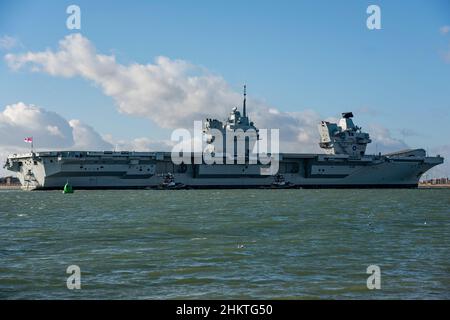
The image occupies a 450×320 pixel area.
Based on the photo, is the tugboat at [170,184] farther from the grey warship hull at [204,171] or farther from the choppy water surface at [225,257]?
the choppy water surface at [225,257]

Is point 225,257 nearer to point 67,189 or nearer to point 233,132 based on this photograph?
point 67,189

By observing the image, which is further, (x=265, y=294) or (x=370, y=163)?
(x=370, y=163)

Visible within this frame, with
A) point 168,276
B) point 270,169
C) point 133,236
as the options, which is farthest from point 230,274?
point 270,169

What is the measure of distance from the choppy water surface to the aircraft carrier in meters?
30.9

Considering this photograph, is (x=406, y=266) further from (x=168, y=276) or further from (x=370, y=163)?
(x=370, y=163)

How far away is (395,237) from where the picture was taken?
17.8 m

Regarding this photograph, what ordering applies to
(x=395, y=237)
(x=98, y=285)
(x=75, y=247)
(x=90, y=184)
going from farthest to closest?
(x=90, y=184) < (x=395, y=237) < (x=75, y=247) < (x=98, y=285)

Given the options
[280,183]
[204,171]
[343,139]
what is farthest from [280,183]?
[343,139]

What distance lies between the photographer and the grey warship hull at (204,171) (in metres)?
54.0

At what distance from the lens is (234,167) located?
196 ft

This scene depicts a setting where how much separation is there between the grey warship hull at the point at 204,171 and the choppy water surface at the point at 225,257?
30.5 m

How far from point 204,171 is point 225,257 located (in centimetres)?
4469

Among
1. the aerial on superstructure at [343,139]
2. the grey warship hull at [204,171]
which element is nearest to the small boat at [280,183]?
the grey warship hull at [204,171]

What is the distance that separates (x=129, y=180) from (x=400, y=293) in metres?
48.0
